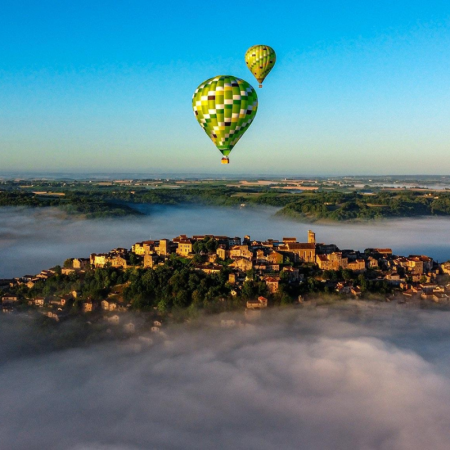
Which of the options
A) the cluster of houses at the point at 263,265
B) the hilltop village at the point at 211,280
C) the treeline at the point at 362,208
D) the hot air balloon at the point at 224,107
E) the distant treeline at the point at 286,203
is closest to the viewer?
the hot air balloon at the point at 224,107

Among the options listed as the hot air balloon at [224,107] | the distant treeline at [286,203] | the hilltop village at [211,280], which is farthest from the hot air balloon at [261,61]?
the distant treeline at [286,203]

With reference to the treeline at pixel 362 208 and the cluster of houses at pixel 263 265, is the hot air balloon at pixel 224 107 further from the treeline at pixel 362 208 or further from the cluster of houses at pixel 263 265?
the treeline at pixel 362 208

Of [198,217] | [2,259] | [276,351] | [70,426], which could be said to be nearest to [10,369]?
[70,426]

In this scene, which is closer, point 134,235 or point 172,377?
point 172,377

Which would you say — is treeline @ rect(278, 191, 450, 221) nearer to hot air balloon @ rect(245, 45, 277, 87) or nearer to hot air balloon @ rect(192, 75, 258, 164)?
hot air balloon @ rect(245, 45, 277, 87)

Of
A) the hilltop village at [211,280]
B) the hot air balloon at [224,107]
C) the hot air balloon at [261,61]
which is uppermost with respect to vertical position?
the hot air balloon at [261,61]

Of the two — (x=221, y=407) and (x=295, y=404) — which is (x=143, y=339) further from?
(x=295, y=404)

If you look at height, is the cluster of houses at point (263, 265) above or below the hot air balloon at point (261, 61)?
below

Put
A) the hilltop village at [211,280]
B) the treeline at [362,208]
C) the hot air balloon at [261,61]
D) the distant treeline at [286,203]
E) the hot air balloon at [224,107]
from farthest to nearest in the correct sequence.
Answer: the treeline at [362,208] → the distant treeline at [286,203] → the hot air balloon at [261,61] → the hilltop village at [211,280] → the hot air balloon at [224,107]
